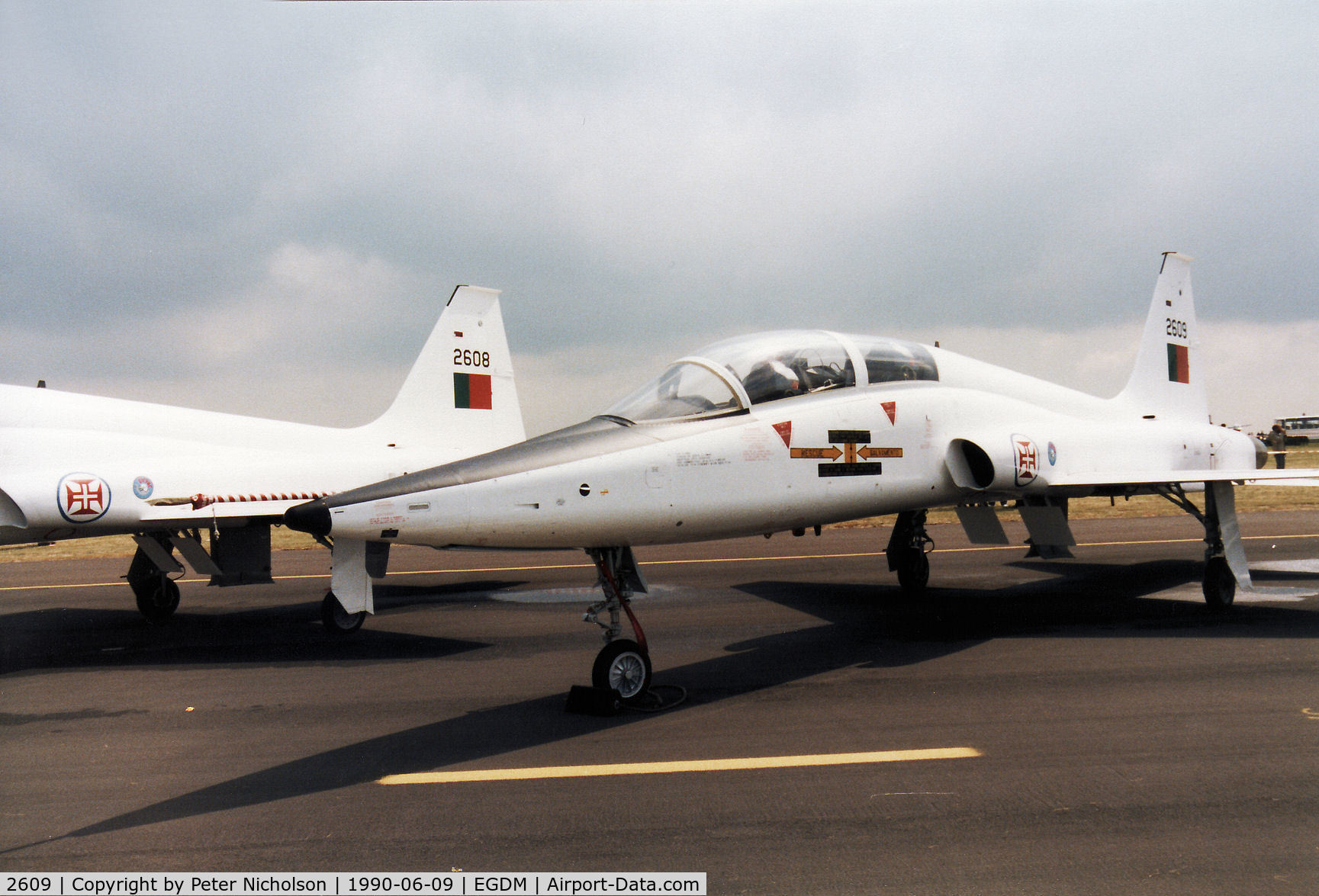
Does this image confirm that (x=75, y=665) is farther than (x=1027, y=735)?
Yes

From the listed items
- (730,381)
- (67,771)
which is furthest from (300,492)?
(730,381)

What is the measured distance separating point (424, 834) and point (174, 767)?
229cm

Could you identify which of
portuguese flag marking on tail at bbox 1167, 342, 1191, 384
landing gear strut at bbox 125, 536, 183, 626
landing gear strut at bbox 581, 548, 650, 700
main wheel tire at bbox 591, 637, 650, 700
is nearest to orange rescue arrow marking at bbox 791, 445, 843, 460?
landing gear strut at bbox 581, 548, 650, 700

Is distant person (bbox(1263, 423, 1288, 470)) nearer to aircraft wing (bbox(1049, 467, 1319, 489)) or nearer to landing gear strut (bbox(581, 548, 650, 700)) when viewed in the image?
aircraft wing (bbox(1049, 467, 1319, 489))

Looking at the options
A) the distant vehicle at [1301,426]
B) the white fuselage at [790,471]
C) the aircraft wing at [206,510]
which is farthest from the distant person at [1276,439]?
the aircraft wing at [206,510]

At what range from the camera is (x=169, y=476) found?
10.9 m

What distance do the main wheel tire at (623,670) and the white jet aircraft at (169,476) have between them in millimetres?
4457

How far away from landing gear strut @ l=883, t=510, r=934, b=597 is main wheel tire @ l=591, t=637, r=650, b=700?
20.0 feet

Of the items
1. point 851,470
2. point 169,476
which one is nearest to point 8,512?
point 169,476

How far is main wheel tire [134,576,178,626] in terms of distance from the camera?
11625 millimetres

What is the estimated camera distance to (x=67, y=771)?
5355mm

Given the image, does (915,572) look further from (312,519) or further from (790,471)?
(312,519)

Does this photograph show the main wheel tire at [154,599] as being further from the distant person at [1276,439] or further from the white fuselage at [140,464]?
the distant person at [1276,439]

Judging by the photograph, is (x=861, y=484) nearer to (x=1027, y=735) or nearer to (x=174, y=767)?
(x=1027, y=735)
